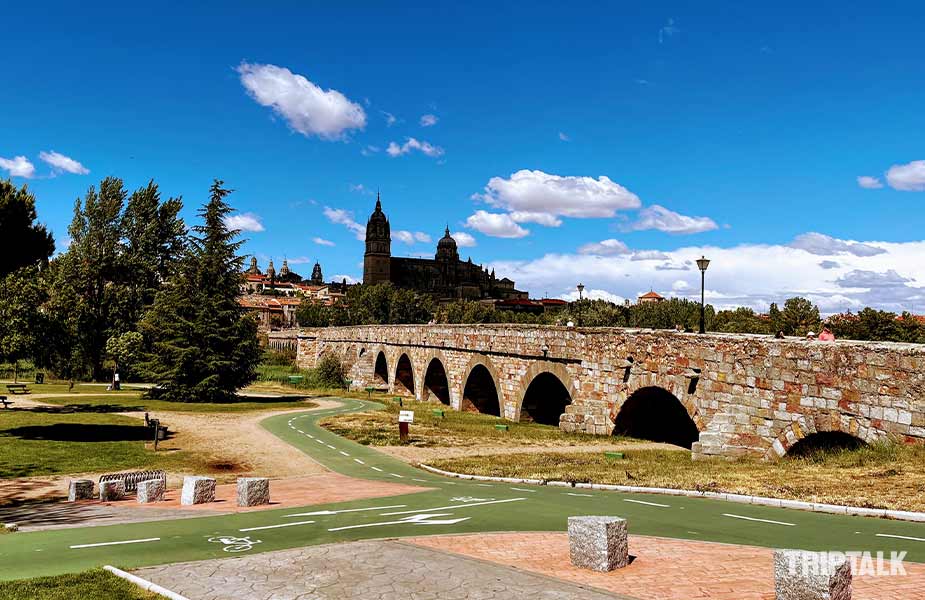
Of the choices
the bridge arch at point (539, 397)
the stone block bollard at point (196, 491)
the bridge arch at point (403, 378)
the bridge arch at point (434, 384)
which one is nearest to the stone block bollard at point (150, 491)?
the stone block bollard at point (196, 491)

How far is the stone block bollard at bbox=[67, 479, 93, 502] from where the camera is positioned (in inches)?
575

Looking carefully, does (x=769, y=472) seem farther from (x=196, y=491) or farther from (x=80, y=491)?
(x=80, y=491)

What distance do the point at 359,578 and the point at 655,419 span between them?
1936 centimetres

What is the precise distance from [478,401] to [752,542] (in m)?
29.0

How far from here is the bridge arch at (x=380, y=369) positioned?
56.3 meters

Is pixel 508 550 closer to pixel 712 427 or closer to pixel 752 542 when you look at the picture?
pixel 752 542

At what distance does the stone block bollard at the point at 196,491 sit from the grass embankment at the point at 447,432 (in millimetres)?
10399

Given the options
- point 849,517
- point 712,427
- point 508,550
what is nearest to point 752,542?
point 849,517

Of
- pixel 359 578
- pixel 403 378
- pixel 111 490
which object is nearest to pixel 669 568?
pixel 359 578

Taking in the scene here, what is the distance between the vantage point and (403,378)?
168 ft

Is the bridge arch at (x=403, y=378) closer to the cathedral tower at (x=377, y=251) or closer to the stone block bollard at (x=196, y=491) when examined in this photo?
the stone block bollard at (x=196, y=491)

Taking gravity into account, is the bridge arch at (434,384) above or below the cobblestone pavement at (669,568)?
below

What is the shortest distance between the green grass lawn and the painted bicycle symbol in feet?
33.4

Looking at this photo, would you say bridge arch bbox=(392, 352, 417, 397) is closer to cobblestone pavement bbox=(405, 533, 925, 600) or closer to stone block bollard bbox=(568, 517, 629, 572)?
cobblestone pavement bbox=(405, 533, 925, 600)
